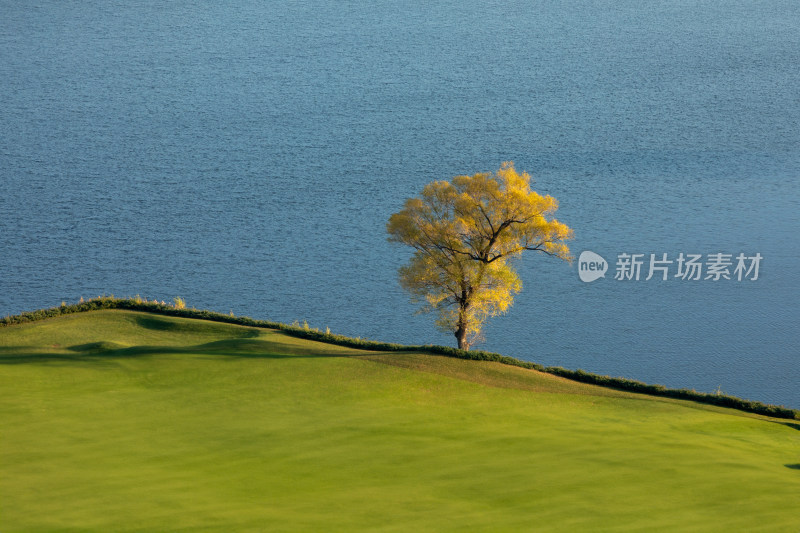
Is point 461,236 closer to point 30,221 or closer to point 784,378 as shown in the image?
point 784,378

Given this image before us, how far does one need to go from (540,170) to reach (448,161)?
10.7m

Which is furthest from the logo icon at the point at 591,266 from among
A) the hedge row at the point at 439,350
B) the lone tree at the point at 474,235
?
the hedge row at the point at 439,350

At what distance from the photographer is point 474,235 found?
51656 millimetres

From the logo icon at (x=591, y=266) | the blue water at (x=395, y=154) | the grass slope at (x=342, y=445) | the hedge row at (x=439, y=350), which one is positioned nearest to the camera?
the grass slope at (x=342, y=445)

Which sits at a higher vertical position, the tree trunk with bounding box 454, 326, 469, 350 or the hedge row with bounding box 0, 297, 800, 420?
the tree trunk with bounding box 454, 326, 469, 350

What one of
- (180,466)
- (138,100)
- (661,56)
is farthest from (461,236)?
(661,56)

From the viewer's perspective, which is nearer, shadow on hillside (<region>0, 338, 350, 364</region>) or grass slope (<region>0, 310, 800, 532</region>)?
grass slope (<region>0, 310, 800, 532</region>)

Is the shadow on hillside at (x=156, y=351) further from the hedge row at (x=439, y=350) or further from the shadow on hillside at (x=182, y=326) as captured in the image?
the hedge row at (x=439, y=350)

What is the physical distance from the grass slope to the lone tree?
510 cm

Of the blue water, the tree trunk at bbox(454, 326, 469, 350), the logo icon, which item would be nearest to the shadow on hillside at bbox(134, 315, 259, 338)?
the tree trunk at bbox(454, 326, 469, 350)

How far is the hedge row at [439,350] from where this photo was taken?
4606 centimetres

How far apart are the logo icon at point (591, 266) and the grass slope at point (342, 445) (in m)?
34.0

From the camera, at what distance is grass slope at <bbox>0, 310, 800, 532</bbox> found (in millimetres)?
28469

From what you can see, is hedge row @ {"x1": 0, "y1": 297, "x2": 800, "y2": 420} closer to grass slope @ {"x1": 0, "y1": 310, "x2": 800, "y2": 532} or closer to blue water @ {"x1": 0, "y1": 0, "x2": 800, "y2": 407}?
grass slope @ {"x1": 0, "y1": 310, "x2": 800, "y2": 532}
